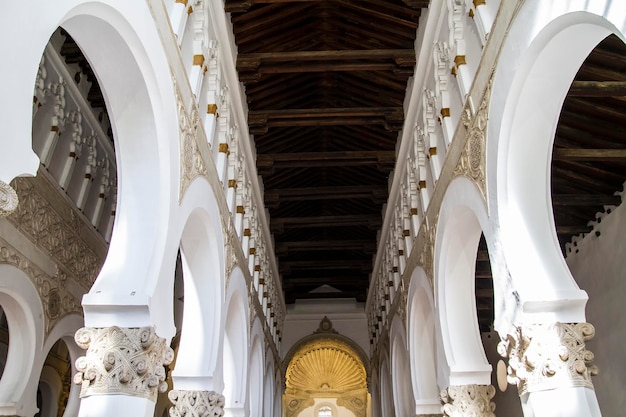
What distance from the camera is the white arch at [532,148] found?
4.20 meters

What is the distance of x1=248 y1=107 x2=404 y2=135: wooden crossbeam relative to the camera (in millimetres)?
10500

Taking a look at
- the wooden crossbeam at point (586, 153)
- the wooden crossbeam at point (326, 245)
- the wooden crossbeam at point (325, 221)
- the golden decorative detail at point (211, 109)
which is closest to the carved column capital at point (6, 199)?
the golden decorative detail at point (211, 109)

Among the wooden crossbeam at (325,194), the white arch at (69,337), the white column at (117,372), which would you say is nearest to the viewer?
the white column at (117,372)

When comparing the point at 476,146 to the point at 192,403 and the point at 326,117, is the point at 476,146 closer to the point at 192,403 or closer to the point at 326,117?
the point at 192,403

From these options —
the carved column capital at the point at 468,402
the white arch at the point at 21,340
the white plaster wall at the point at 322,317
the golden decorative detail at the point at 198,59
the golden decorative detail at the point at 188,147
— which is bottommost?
the carved column capital at the point at 468,402

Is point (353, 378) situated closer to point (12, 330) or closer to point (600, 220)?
point (600, 220)

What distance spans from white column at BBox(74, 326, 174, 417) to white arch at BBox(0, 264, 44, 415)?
3.31 m

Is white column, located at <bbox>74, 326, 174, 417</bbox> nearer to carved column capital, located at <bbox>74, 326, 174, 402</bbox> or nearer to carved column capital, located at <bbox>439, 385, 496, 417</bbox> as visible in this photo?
carved column capital, located at <bbox>74, 326, 174, 402</bbox>

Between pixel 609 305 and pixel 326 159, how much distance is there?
5.87 metres

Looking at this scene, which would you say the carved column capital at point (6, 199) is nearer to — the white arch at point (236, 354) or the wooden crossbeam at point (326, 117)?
the white arch at point (236, 354)

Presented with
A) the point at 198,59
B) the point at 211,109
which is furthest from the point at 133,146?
the point at 211,109

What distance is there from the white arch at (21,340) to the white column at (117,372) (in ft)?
10.9

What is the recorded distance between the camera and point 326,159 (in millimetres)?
11906

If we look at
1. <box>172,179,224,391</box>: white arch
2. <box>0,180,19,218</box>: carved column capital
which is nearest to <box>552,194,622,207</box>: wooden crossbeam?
<box>172,179,224,391</box>: white arch
